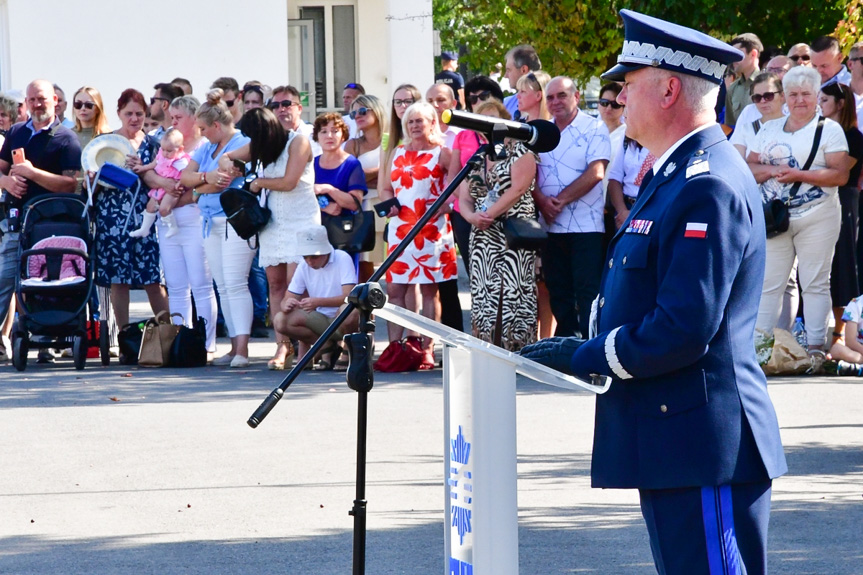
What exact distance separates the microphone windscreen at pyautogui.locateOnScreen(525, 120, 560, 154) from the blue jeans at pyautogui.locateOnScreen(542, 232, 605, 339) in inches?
226

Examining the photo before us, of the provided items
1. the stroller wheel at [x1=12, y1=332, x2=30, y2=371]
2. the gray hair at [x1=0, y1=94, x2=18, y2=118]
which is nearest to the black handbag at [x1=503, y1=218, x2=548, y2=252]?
the stroller wheel at [x1=12, y1=332, x2=30, y2=371]

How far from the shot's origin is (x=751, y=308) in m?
3.12

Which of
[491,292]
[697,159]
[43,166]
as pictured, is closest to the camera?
[697,159]

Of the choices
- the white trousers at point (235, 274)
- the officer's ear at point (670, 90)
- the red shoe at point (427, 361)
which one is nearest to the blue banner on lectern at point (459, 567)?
the officer's ear at point (670, 90)

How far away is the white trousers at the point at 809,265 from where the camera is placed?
9.36 metres

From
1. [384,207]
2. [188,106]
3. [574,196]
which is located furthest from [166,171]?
[574,196]

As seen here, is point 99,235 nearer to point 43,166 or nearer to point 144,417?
point 43,166

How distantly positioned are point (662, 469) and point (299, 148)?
721 centimetres

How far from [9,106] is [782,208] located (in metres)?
6.97

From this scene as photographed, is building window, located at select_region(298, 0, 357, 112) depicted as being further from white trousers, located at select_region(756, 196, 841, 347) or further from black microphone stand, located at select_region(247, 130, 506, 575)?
black microphone stand, located at select_region(247, 130, 506, 575)

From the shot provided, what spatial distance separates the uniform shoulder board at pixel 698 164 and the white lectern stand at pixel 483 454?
20.5 inches

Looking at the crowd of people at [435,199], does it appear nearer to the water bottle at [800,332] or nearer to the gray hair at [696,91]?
the water bottle at [800,332]

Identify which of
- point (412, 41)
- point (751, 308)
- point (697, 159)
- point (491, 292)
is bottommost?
point (491, 292)

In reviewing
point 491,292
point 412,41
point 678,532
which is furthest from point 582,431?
point 412,41
